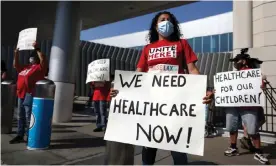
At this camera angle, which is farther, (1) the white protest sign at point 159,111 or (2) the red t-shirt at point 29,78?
(2) the red t-shirt at point 29,78

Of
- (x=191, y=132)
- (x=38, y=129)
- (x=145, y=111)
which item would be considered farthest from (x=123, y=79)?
(x=38, y=129)

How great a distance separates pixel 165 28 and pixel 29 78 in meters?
3.37

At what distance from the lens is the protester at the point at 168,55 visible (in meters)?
3.10

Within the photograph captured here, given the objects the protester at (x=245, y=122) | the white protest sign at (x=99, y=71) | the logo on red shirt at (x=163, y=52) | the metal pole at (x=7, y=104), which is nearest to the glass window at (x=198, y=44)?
the white protest sign at (x=99, y=71)

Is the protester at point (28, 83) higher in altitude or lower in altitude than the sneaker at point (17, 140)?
higher

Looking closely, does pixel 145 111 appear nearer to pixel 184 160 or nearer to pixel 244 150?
pixel 184 160

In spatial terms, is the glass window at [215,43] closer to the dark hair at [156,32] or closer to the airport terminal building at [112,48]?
the airport terminal building at [112,48]

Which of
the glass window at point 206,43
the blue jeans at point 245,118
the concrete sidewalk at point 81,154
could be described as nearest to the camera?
the concrete sidewalk at point 81,154

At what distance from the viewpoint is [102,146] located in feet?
18.7

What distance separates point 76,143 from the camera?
5945 millimetres

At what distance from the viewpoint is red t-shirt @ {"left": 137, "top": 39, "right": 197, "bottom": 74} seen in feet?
10.2

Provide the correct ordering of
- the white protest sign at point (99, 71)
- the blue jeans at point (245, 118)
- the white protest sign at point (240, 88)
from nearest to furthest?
the blue jeans at point (245, 118) → the white protest sign at point (240, 88) → the white protest sign at point (99, 71)

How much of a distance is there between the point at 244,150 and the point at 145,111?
372 centimetres

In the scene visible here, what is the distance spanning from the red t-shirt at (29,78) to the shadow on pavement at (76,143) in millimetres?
1138
